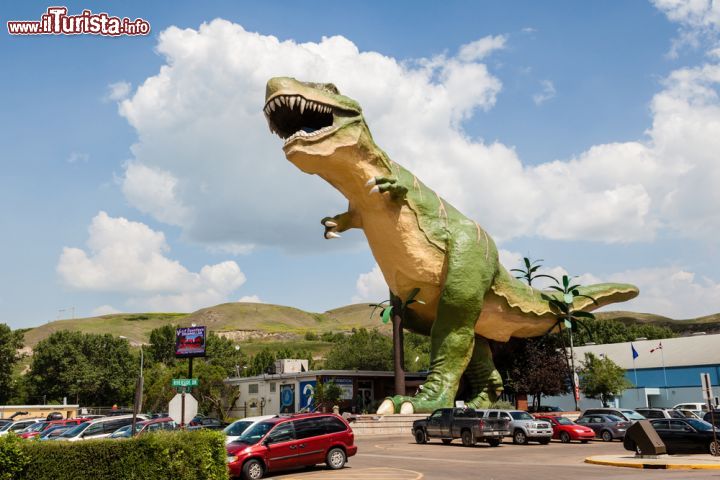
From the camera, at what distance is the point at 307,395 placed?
4984 centimetres

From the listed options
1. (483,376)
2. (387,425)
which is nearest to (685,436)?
(387,425)

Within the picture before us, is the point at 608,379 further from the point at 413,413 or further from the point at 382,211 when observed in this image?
the point at 382,211

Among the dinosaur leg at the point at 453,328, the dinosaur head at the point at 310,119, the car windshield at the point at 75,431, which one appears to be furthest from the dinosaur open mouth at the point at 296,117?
the car windshield at the point at 75,431

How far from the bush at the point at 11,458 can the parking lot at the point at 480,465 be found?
224 inches

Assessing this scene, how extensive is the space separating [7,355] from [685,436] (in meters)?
70.5

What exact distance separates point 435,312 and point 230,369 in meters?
61.7

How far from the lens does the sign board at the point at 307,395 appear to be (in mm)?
48469

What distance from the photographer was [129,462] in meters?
11.1

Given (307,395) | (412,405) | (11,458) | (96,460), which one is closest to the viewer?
(11,458)

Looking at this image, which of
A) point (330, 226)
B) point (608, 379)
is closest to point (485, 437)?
point (330, 226)

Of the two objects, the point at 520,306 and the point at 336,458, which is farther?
the point at 520,306

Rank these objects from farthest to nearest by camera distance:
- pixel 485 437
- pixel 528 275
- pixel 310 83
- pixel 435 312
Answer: pixel 528 275, pixel 435 312, pixel 310 83, pixel 485 437

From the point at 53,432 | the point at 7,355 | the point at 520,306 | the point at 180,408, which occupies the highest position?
the point at 7,355

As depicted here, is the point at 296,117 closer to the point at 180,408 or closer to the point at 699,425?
the point at 180,408
